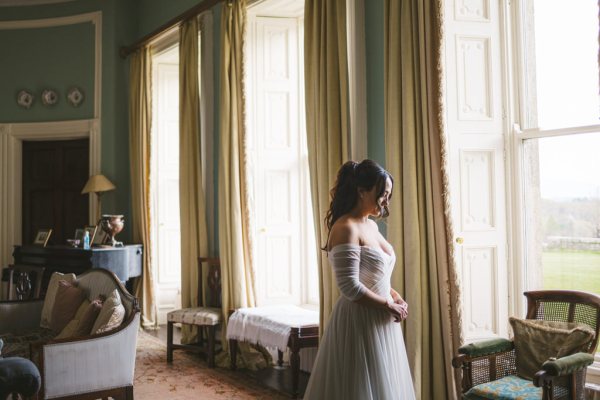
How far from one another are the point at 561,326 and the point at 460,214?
963mm

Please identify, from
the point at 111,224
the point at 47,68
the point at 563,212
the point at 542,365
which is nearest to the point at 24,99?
the point at 47,68

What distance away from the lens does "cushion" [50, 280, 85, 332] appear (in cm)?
423

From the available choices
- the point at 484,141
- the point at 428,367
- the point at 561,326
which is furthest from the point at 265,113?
the point at 561,326

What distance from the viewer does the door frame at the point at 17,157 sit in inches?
308

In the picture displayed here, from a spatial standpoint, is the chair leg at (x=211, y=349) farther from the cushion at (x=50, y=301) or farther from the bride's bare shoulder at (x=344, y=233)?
the bride's bare shoulder at (x=344, y=233)

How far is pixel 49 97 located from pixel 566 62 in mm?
6509

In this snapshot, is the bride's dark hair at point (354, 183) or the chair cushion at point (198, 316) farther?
the chair cushion at point (198, 316)

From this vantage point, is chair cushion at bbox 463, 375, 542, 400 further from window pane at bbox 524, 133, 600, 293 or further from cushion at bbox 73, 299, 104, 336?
cushion at bbox 73, 299, 104, 336

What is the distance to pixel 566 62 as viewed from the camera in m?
3.74

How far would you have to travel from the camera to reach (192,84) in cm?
614

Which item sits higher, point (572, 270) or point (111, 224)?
point (111, 224)

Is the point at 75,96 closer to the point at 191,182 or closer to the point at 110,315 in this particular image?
the point at 191,182

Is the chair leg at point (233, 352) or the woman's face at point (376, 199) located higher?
the woman's face at point (376, 199)

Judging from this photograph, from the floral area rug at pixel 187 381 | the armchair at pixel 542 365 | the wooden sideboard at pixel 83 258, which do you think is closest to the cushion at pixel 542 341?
the armchair at pixel 542 365
